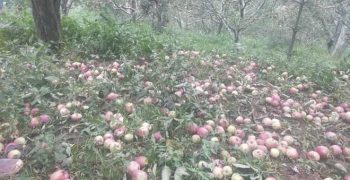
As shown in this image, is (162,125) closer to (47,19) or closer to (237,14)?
(47,19)

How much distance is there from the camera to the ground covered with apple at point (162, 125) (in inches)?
99.8

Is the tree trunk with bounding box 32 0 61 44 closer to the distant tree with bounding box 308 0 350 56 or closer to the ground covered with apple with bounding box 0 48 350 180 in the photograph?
the ground covered with apple with bounding box 0 48 350 180

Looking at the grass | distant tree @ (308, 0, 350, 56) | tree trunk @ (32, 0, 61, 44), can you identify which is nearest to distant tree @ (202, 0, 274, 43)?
distant tree @ (308, 0, 350, 56)

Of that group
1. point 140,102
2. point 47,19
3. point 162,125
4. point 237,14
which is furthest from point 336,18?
point 162,125

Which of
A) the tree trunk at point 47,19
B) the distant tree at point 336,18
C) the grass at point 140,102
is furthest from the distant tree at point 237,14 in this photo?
the tree trunk at point 47,19

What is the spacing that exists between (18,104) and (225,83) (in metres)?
2.42

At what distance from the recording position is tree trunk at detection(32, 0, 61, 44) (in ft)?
17.0

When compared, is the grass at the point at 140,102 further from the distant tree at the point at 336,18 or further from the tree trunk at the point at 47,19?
the distant tree at the point at 336,18

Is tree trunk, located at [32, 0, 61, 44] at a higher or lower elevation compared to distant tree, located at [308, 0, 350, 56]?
higher

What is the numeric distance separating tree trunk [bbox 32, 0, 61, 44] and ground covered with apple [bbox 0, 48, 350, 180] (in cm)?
82

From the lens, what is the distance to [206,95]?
3.93 metres

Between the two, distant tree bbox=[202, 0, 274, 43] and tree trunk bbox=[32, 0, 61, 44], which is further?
distant tree bbox=[202, 0, 274, 43]

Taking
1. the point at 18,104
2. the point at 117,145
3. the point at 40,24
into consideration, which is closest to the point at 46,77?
the point at 18,104

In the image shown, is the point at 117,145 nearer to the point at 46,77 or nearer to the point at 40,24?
the point at 46,77
